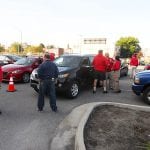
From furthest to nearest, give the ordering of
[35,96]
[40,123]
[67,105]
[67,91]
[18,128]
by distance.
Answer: [35,96] → [67,91] → [67,105] → [40,123] → [18,128]

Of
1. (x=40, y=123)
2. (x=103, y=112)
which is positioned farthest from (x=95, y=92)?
(x=40, y=123)

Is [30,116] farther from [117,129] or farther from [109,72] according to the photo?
[109,72]

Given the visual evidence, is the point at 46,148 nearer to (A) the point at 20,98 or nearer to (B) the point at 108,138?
(B) the point at 108,138

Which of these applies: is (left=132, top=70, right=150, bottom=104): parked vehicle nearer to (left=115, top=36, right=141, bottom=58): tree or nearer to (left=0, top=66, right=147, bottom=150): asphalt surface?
(left=0, top=66, right=147, bottom=150): asphalt surface

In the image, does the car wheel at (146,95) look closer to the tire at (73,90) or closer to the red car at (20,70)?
the tire at (73,90)

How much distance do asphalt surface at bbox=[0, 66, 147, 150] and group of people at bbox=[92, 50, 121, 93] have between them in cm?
49

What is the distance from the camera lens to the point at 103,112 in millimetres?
7270

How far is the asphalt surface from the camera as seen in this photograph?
5.53 meters

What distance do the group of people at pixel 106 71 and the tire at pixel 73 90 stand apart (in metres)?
1.35

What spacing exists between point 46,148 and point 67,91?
4571mm

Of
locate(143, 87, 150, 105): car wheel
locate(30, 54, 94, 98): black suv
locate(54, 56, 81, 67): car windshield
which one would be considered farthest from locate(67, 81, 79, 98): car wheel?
locate(143, 87, 150, 105): car wheel

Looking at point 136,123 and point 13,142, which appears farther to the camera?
point 136,123

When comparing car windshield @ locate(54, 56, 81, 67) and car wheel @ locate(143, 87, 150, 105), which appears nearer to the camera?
car wheel @ locate(143, 87, 150, 105)

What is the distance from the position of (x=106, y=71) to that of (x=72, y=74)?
2.20 metres
